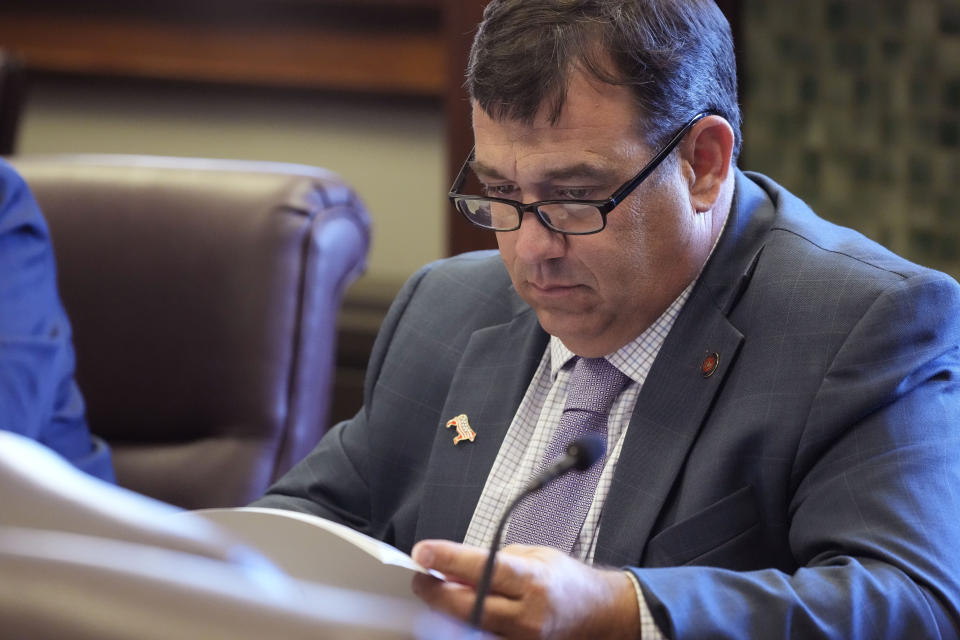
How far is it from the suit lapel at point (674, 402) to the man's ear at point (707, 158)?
2.7 inches

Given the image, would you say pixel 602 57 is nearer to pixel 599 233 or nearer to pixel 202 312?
pixel 599 233

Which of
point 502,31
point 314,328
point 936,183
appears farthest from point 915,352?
point 936,183

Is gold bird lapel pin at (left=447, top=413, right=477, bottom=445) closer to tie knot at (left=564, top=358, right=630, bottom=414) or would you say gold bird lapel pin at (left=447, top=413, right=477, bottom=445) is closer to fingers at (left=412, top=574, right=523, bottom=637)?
tie knot at (left=564, top=358, right=630, bottom=414)

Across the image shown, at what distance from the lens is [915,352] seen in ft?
3.89

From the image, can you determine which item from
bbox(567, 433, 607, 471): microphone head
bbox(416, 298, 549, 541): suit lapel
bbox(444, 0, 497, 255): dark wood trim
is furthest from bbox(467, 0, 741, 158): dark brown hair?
bbox(444, 0, 497, 255): dark wood trim

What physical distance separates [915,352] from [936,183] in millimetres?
1445

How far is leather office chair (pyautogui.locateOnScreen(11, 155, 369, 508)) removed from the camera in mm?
1947

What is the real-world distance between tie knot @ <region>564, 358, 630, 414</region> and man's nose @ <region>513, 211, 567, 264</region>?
0.51 feet

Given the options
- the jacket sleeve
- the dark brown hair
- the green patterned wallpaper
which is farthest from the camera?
the green patterned wallpaper

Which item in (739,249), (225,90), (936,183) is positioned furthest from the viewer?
(225,90)

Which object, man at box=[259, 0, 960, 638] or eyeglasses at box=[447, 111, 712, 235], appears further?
eyeglasses at box=[447, 111, 712, 235]

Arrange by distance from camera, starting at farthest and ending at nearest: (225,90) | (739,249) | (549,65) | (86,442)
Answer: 1. (225,90)
2. (86,442)
3. (739,249)
4. (549,65)

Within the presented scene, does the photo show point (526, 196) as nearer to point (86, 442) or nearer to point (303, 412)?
point (303, 412)

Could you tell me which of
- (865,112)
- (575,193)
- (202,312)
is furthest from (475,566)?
(865,112)
